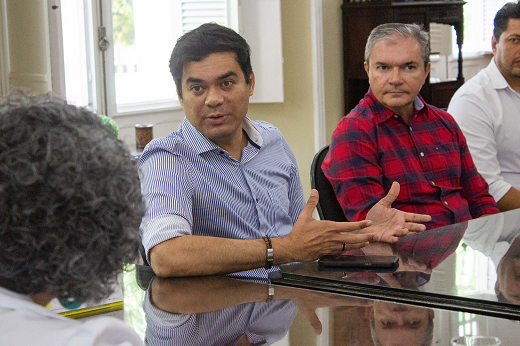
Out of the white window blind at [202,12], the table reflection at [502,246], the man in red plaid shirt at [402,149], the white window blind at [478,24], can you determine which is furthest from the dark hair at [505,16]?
the white window blind at [478,24]

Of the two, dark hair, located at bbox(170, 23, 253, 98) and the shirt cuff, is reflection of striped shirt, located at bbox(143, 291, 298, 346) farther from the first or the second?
dark hair, located at bbox(170, 23, 253, 98)

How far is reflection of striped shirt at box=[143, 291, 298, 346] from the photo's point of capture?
1.03 meters

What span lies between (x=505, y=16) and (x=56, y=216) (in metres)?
2.81

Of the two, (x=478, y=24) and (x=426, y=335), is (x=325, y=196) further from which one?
(x=478, y=24)

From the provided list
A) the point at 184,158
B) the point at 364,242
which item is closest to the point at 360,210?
the point at 364,242

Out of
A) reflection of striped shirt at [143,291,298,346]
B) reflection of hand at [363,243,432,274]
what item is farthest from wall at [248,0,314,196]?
reflection of striped shirt at [143,291,298,346]

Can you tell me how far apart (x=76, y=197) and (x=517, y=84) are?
8.82 ft

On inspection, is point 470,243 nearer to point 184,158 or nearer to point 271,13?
point 184,158

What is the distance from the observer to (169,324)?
1112 millimetres

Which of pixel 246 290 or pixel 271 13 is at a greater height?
pixel 271 13

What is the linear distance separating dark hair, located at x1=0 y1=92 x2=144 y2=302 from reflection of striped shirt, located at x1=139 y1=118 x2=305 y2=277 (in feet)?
2.40

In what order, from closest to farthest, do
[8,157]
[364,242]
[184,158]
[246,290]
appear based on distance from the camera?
[8,157] → [246,290] → [364,242] → [184,158]

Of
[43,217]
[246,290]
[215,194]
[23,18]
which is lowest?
[246,290]

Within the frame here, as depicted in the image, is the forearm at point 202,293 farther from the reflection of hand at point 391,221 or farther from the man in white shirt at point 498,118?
the man in white shirt at point 498,118
